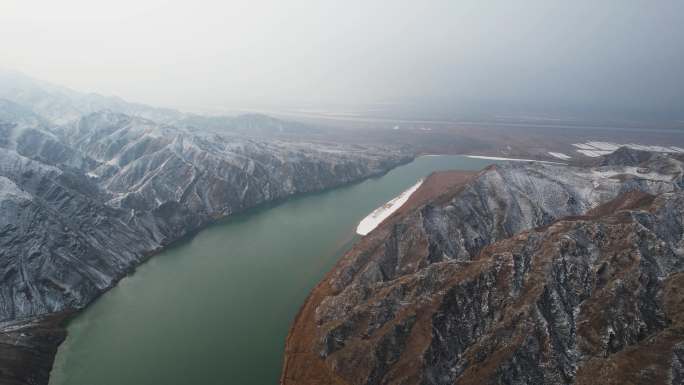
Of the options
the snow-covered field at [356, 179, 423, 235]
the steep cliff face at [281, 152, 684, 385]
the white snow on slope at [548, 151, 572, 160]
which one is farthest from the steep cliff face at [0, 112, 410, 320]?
the white snow on slope at [548, 151, 572, 160]

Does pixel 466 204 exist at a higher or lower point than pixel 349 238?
higher

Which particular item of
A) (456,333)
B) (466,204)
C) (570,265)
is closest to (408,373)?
(456,333)

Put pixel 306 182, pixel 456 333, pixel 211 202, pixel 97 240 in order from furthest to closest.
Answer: pixel 306 182
pixel 211 202
pixel 97 240
pixel 456 333

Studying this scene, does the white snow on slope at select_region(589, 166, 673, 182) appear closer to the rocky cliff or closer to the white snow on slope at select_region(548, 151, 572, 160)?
the rocky cliff

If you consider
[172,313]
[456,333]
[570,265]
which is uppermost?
[570,265]

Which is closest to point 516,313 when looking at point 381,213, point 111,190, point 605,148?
point 381,213

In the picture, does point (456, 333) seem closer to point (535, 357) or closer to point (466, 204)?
point (535, 357)
